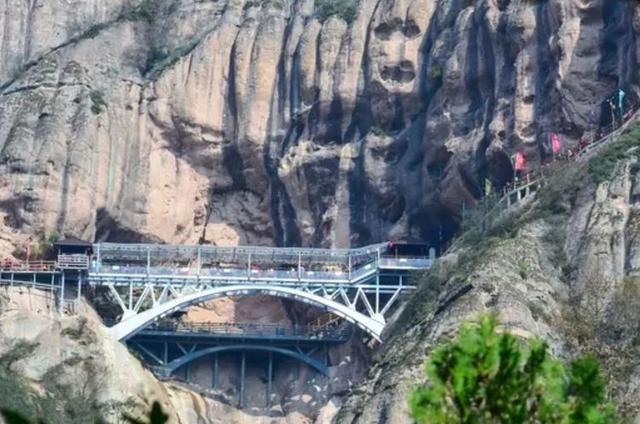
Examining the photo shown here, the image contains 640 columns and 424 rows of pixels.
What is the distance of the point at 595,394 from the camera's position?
20406 mm

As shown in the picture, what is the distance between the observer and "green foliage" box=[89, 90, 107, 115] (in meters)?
72.9

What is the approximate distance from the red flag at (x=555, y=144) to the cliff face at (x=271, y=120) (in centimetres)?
97

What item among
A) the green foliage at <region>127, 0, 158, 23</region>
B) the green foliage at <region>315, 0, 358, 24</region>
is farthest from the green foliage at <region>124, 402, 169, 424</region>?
the green foliage at <region>127, 0, 158, 23</region>

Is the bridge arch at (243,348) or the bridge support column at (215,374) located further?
the bridge support column at (215,374)

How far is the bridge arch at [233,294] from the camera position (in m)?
62.7

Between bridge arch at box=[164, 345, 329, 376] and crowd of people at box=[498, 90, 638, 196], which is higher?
crowd of people at box=[498, 90, 638, 196]

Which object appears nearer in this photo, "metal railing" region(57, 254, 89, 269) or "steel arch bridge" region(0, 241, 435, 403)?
"steel arch bridge" region(0, 241, 435, 403)

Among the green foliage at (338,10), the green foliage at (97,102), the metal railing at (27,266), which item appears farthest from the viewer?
the green foliage at (338,10)

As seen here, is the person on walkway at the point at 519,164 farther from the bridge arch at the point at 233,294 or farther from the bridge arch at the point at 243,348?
the bridge arch at the point at 243,348

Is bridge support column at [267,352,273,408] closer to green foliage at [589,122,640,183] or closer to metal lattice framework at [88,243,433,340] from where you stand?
metal lattice framework at [88,243,433,340]

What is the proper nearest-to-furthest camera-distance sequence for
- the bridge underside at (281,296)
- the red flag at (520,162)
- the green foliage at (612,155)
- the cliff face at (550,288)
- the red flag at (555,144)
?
the cliff face at (550,288), the green foliage at (612,155), the red flag at (555,144), the red flag at (520,162), the bridge underside at (281,296)

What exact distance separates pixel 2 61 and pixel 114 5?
6.24m

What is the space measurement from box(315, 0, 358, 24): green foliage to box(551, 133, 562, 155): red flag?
15.3 meters

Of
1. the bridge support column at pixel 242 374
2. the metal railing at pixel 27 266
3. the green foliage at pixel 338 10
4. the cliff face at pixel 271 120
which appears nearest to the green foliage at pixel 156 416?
the cliff face at pixel 271 120
